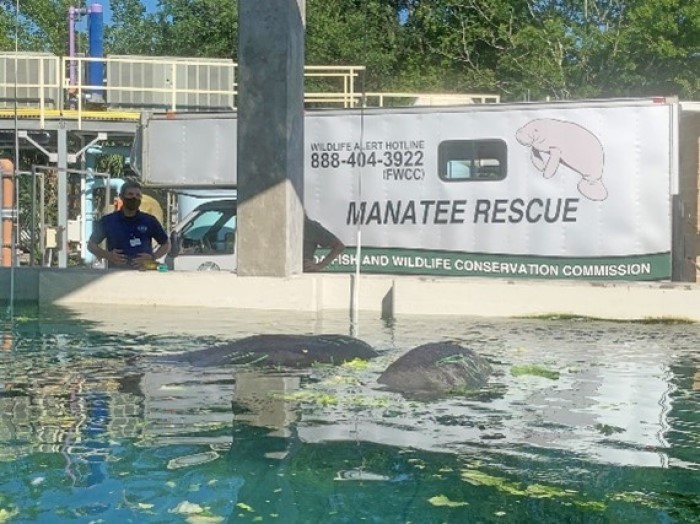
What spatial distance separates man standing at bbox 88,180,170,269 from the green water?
4248 mm

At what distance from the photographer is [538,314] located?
1238 centimetres

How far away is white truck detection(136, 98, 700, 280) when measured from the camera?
16.8m

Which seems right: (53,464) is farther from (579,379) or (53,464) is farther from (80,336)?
(80,336)

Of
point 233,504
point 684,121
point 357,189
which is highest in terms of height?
point 684,121

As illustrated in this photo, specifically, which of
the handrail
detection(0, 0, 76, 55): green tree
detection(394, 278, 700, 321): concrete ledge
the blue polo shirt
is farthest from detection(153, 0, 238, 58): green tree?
detection(394, 278, 700, 321): concrete ledge

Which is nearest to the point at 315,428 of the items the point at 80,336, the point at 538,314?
the point at 80,336

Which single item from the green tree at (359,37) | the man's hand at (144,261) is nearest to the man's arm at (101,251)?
the man's hand at (144,261)

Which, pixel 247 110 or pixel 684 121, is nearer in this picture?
pixel 247 110

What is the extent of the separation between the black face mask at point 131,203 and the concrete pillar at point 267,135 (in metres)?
1.49

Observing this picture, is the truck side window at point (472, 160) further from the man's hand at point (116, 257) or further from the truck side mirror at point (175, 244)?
the man's hand at point (116, 257)

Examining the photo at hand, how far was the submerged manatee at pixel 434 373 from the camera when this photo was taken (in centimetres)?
742

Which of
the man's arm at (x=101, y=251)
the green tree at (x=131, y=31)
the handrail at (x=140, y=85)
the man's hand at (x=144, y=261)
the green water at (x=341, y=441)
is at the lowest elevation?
the green water at (x=341, y=441)

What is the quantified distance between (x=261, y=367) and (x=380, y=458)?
10.3ft

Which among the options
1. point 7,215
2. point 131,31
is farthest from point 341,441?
point 131,31
